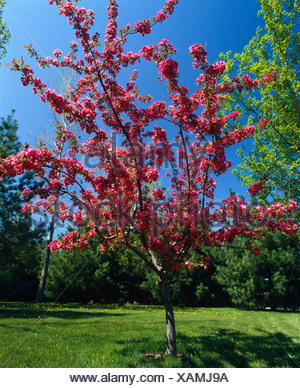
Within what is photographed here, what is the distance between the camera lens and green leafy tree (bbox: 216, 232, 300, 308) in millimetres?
13296

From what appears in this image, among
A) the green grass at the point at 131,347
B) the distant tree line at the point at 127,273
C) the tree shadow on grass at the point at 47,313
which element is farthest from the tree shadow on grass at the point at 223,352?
the tree shadow on grass at the point at 47,313

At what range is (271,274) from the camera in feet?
45.5

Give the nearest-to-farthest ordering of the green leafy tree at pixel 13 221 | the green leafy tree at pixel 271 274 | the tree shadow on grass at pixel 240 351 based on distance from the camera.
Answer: the tree shadow on grass at pixel 240 351 < the green leafy tree at pixel 13 221 < the green leafy tree at pixel 271 274

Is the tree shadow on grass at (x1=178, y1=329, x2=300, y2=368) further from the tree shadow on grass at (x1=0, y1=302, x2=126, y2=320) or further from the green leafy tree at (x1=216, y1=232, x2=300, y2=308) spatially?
the green leafy tree at (x1=216, y1=232, x2=300, y2=308)

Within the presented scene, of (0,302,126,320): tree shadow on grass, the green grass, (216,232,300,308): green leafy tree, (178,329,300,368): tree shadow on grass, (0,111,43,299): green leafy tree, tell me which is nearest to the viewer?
the green grass

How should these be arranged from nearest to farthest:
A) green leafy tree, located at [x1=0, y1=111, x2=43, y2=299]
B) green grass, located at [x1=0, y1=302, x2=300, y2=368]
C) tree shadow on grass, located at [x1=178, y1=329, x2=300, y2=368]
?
green grass, located at [x1=0, y1=302, x2=300, y2=368]
tree shadow on grass, located at [x1=178, y1=329, x2=300, y2=368]
green leafy tree, located at [x1=0, y1=111, x2=43, y2=299]

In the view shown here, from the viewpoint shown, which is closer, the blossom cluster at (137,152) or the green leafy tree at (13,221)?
the blossom cluster at (137,152)

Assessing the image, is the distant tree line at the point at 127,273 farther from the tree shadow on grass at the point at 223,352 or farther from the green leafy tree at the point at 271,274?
the tree shadow on grass at the point at 223,352

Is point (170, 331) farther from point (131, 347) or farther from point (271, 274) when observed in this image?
point (271, 274)

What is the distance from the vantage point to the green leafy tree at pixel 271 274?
523 inches

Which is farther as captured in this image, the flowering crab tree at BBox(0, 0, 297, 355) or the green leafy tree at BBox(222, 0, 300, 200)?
the green leafy tree at BBox(222, 0, 300, 200)

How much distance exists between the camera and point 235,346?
5457mm

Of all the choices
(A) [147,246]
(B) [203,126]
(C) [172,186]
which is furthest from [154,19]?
(A) [147,246]

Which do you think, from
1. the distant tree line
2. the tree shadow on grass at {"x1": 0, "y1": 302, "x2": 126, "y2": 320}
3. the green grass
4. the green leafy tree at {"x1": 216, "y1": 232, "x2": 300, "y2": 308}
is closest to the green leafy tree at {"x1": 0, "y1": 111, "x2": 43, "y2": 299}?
the distant tree line
